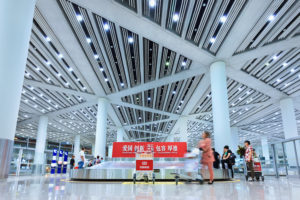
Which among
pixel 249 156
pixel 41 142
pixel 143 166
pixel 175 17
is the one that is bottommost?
pixel 143 166

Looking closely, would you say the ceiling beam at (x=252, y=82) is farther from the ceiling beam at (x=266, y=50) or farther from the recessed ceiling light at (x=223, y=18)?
the recessed ceiling light at (x=223, y=18)

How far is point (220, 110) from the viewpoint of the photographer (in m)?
12.5

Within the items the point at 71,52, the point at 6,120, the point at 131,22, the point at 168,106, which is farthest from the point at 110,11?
the point at 168,106

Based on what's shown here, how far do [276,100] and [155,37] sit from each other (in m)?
15.3

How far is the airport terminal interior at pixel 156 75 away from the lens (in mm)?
4805

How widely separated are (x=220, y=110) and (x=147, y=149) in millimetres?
4762

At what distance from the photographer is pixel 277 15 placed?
10328 millimetres

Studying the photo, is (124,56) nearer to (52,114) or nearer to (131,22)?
(131,22)

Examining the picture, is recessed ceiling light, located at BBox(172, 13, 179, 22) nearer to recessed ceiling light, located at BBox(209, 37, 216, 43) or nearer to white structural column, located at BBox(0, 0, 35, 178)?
recessed ceiling light, located at BBox(209, 37, 216, 43)

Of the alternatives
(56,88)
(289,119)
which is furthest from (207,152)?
(289,119)

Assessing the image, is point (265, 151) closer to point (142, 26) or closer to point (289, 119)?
point (289, 119)

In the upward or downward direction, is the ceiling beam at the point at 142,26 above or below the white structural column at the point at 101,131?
above

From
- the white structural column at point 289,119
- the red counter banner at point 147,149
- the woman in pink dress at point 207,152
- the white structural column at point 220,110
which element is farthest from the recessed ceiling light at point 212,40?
the white structural column at point 289,119

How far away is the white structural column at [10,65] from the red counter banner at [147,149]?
23.1 ft
